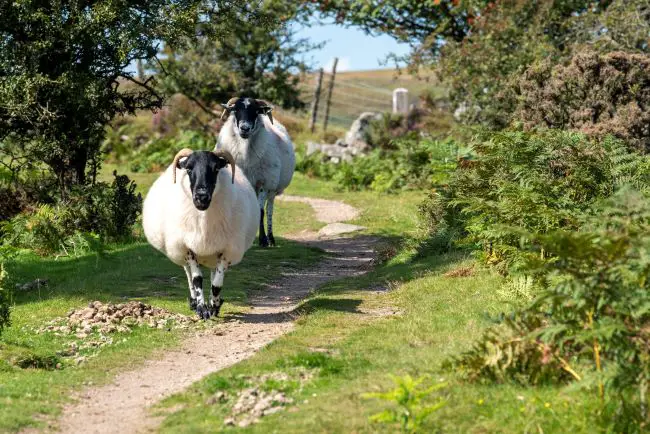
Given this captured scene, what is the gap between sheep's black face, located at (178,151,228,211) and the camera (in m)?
11.7

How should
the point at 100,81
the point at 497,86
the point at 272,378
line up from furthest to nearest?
1. the point at 497,86
2. the point at 100,81
3. the point at 272,378

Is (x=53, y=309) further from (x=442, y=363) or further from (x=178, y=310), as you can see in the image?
(x=442, y=363)

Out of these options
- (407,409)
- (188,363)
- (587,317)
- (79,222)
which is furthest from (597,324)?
(79,222)

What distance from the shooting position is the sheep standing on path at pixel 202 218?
469 inches

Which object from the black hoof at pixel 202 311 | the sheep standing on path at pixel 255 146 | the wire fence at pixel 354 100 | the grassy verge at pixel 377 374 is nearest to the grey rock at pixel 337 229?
the sheep standing on path at pixel 255 146

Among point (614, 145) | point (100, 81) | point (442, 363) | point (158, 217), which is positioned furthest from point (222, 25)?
point (442, 363)

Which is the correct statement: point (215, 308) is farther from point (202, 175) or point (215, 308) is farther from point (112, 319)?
point (202, 175)

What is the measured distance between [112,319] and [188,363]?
2194 mm

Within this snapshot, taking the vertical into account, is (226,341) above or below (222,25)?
below

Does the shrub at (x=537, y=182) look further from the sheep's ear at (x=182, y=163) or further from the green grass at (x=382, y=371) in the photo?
the sheep's ear at (x=182, y=163)

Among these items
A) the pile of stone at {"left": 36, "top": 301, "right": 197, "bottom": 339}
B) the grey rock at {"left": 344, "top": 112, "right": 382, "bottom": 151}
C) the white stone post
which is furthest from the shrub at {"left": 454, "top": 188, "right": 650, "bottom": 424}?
the white stone post

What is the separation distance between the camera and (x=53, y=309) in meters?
13.2

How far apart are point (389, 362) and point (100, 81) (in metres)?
10.4

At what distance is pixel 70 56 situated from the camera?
693 inches
